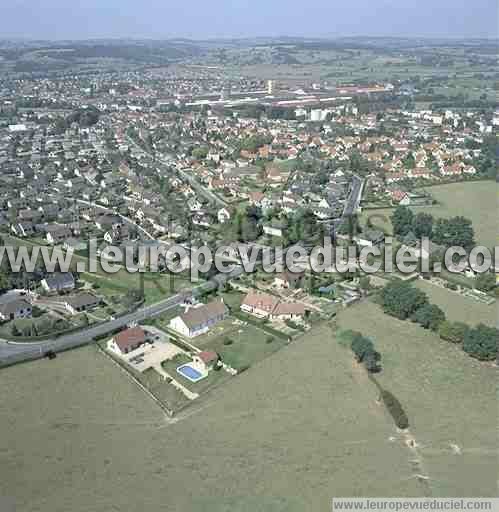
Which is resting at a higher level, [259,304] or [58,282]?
[58,282]

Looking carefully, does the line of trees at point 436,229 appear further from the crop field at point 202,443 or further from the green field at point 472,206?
the crop field at point 202,443

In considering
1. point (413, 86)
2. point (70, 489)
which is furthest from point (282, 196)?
point (413, 86)

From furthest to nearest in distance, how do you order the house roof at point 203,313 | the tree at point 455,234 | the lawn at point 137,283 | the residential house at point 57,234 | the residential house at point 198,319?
1. the residential house at point 57,234
2. the tree at point 455,234
3. the lawn at point 137,283
4. the house roof at point 203,313
5. the residential house at point 198,319

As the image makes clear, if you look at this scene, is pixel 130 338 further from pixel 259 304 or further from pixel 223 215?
pixel 223 215

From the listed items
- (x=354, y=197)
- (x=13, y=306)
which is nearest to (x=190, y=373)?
(x=13, y=306)

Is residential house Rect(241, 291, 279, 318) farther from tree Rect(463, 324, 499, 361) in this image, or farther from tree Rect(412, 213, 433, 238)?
tree Rect(412, 213, 433, 238)

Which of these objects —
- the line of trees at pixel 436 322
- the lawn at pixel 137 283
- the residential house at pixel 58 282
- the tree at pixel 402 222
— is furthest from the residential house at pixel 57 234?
the tree at pixel 402 222
